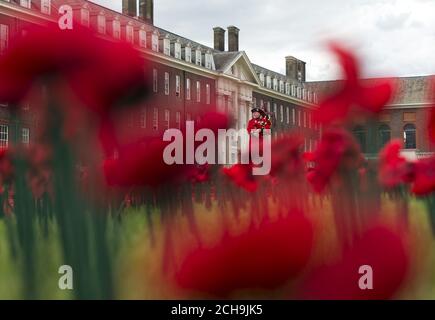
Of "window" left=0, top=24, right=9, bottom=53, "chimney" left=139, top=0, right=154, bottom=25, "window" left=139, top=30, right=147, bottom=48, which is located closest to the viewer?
"window" left=0, top=24, right=9, bottom=53

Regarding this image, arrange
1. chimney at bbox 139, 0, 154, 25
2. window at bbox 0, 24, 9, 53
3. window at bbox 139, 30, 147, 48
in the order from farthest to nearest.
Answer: chimney at bbox 139, 0, 154, 25
window at bbox 139, 30, 147, 48
window at bbox 0, 24, 9, 53

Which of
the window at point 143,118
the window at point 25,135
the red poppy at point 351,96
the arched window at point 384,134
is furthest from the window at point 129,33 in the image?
the arched window at point 384,134

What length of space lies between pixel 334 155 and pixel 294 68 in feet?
0.76

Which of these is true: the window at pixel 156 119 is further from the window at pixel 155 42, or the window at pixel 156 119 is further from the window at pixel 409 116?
the window at pixel 409 116

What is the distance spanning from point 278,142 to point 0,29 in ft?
1.61

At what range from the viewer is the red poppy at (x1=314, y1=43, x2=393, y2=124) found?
962mm

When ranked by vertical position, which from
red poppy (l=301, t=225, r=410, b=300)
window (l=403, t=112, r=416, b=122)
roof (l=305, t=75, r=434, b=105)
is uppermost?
roof (l=305, t=75, r=434, b=105)

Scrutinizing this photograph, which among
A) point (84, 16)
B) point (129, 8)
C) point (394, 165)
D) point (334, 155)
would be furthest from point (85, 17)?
point (394, 165)

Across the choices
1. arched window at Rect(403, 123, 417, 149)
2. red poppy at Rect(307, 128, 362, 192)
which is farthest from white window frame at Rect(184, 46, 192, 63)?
arched window at Rect(403, 123, 417, 149)

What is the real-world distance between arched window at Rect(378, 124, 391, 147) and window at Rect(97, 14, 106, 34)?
0.47 metres

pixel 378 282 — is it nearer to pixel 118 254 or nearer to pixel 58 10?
pixel 118 254

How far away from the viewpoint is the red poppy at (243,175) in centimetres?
112

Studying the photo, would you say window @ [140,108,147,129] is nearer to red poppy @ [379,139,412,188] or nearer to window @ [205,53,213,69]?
window @ [205,53,213,69]

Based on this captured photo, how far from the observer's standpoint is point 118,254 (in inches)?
43.2
